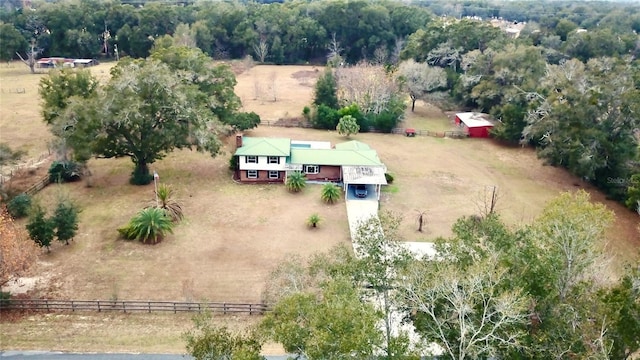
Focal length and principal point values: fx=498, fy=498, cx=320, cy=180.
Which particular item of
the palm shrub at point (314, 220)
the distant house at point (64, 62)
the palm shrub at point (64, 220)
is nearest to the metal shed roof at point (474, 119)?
the palm shrub at point (314, 220)

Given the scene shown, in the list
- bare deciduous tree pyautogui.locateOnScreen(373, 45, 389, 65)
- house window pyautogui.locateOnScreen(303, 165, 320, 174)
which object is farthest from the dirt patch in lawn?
house window pyautogui.locateOnScreen(303, 165, 320, 174)

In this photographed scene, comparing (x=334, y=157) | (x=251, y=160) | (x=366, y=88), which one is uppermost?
(x=366, y=88)

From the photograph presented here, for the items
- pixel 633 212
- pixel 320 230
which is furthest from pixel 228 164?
pixel 633 212

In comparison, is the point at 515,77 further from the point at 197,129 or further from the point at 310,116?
the point at 197,129

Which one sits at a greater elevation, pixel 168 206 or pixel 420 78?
pixel 420 78

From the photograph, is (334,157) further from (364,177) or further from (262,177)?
(262,177)

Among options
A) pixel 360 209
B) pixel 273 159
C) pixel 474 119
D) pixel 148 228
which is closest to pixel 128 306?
pixel 148 228
